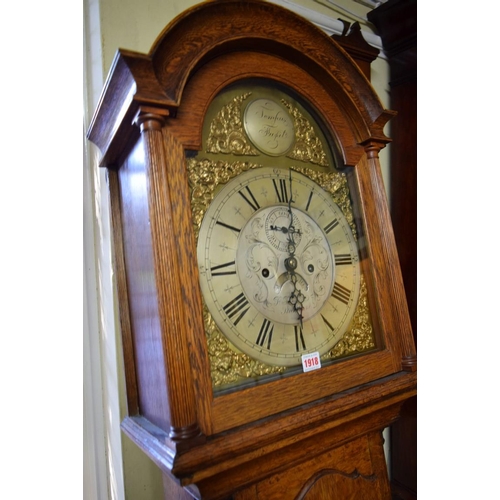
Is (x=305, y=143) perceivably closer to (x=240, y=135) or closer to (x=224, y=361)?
(x=240, y=135)

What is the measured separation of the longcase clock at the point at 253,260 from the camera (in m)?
0.57

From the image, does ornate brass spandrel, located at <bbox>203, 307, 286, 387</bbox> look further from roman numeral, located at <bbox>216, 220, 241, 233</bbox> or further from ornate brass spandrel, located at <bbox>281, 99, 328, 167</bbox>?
ornate brass spandrel, located at <bbox>281, 99, 328, 167</bbox>

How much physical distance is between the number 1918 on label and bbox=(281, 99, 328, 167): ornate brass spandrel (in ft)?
1.28

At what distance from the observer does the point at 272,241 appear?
719 mm

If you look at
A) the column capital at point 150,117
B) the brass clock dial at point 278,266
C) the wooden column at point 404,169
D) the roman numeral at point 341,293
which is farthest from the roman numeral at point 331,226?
the wooden column at point 404,169

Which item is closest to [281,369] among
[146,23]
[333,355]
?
[333,355]

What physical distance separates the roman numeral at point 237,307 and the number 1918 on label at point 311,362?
0.15m

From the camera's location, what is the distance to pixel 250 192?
28.1 inches

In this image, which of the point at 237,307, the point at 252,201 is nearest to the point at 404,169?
the point at 252,201

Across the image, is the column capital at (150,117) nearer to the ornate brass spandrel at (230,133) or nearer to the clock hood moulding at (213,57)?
the clock hood moulding at (213,57)

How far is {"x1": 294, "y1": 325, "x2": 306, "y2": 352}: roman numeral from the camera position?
71 centimetres

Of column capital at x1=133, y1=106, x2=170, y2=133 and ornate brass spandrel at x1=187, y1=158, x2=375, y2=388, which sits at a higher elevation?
column capital at x1=133, y1=106, x2=170, y2=133

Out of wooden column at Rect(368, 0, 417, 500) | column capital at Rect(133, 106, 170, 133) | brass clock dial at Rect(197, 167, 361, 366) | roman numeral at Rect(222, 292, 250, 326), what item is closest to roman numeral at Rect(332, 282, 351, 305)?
brass clock dial at Rect(197, 167, 361, 366)

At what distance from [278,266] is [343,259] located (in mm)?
175
